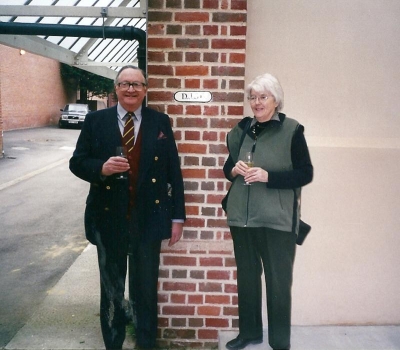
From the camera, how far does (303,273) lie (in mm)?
3369

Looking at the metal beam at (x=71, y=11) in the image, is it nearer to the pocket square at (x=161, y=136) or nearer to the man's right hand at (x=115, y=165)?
the pocket square at (x=161, y=136)

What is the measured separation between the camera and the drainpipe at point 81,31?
360cm

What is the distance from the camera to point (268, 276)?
9.07 feet

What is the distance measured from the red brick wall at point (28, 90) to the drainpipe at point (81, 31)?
58.2 feet

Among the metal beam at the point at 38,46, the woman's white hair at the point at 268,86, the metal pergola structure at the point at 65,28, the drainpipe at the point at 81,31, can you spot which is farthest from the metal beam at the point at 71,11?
the woman's white hair at the point at 268,86

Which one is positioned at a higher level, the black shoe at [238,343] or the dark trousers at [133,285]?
the dark trousers at [133,285]

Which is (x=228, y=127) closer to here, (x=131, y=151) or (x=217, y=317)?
(x=131, y=151)

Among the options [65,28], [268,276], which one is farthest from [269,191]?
[65,28]

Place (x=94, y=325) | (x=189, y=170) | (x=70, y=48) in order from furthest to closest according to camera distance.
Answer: (x=70, y=48), (x=94, y=325), (x=189, y=170)

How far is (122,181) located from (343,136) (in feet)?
5.65

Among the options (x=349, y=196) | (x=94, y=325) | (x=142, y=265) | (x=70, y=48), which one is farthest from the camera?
(x=70, y=48)

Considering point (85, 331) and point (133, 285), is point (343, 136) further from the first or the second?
point (85, 331)

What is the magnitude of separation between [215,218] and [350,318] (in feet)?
4.64

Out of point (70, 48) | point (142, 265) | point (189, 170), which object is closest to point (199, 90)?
point (189, 170)
